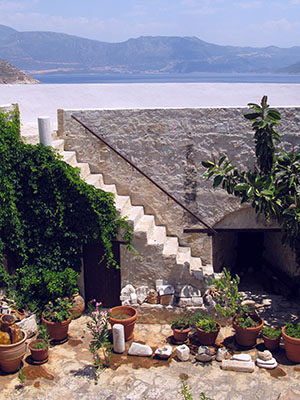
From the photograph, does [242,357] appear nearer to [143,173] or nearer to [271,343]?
[271,343]

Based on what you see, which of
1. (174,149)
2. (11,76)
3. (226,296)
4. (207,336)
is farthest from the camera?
(11,76)

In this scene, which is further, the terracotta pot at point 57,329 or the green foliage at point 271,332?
the terracotta pot at point 57,329

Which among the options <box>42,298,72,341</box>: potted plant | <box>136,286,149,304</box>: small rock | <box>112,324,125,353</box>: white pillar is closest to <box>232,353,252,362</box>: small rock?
<box>112,324,125,353</box>: white pillar

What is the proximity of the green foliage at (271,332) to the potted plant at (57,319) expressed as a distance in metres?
3.23

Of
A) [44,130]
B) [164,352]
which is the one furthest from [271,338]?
[44,130]

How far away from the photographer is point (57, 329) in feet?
22.6

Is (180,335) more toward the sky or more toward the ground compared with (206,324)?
more toward the ground

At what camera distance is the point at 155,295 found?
24.7ft

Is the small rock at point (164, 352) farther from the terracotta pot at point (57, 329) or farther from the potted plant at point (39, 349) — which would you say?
the potted plant at point (39, 349)

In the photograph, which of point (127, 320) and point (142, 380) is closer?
point (142, 380)

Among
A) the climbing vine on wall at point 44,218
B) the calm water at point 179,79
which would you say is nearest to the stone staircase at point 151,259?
the climbing vine on wall at point 44,218

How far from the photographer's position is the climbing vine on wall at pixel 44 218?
7.32 m

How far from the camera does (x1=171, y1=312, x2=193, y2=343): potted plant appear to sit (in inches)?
269

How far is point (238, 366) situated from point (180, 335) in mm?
1104
